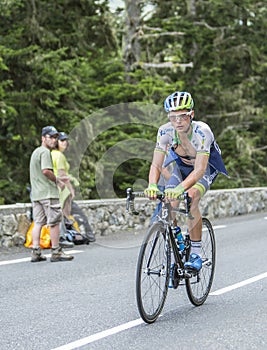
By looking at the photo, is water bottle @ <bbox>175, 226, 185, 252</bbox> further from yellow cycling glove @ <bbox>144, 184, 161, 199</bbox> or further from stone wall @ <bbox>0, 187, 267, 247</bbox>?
stone wall @ <bbox>0, 187, 267, 247</bbox>

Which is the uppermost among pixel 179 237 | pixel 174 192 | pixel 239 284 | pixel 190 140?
pixel 190 140

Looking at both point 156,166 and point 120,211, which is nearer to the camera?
point 156,166

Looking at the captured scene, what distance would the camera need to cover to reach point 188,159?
620 cm

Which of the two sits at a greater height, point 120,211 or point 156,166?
point 156,166

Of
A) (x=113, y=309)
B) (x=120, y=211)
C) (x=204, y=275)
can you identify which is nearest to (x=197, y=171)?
(x=204, y=275)

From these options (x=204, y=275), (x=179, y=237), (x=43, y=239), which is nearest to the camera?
(x=179, y=237)

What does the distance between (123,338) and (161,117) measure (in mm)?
17125

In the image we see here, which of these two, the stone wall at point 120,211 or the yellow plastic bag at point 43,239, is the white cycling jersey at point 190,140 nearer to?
the yellow plastic bag at point 43,239

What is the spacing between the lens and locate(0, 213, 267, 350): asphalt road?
5.21 metres

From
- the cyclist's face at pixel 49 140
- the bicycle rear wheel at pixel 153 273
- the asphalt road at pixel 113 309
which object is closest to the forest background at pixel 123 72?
the cyclist's face at pixel 49 140

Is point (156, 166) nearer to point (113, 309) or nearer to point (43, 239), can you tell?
point (113, 309)

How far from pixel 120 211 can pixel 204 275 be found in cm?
723

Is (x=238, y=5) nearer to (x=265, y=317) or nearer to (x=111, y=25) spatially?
(x=111, y=25)

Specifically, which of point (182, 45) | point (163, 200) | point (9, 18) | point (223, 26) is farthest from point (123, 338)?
point (223, 26)
